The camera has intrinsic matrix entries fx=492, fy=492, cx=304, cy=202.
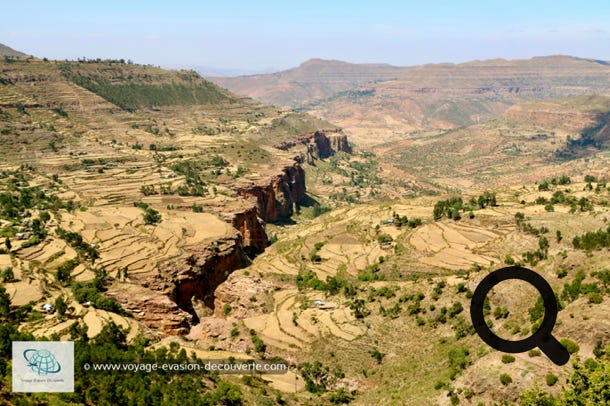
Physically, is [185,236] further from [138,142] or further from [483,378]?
[138,142]

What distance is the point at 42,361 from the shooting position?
1506 inches

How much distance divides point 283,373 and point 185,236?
119ft

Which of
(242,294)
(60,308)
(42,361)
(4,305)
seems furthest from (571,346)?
(4,305)

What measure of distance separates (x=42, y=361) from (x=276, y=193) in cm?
9833

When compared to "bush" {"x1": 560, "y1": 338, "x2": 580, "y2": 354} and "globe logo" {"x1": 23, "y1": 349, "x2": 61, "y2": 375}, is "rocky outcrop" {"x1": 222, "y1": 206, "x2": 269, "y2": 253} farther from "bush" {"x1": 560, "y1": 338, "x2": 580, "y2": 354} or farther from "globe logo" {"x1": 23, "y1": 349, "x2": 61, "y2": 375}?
"bush" {"x1": 560, "y1": 338, "x2": 580, "y2": 354}

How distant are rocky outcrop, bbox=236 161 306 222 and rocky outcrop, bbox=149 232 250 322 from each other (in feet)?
131

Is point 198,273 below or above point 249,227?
below

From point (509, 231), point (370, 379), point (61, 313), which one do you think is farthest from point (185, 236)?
point (509, 231)

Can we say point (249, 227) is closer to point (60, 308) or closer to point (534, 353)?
point (60, 308)

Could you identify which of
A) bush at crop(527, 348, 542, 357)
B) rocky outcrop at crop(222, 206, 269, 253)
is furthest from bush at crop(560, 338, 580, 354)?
rocky outcrop at crop(222, 206, 269, 253)

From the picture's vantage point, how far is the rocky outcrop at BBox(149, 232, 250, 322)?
64.3m

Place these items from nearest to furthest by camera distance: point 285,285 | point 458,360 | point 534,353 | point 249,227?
point 534,353, point 458,360, point 285,285, point 249,227

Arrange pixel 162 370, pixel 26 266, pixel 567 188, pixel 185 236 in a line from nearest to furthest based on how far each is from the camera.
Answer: pixel 162 370 → pixel 26 266 → pixel 185 236 → pixel 567 188

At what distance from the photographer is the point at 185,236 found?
79.6 m
